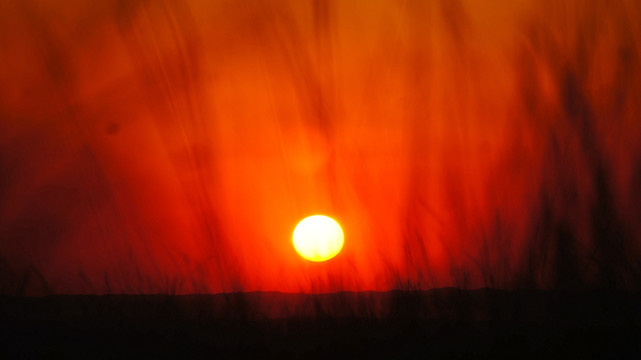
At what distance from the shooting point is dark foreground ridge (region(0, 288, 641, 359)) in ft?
4.65

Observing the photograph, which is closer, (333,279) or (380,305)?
(380,305)

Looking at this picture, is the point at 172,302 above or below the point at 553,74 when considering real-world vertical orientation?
below

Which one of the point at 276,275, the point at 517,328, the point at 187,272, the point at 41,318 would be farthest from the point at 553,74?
the point at 41,318

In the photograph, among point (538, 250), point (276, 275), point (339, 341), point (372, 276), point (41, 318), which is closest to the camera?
point (339, 341)

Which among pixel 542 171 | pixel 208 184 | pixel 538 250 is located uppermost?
pixel 208 184

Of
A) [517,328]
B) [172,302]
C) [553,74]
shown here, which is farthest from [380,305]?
[553,74]

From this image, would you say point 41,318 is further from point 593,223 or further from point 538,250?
point 593,223

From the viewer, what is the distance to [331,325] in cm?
155

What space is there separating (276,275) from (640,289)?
3.00ft

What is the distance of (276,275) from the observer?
1.92 metres

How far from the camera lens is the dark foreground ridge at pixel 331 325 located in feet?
4.65

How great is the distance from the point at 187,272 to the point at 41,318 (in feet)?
1.27

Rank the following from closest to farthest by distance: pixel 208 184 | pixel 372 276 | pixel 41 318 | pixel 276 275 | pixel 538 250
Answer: pixel 41 318 < pixel 538 250 < pixel 372 276 < pixel 276 275 < pixel 208 184

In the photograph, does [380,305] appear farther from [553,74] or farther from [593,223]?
[553,74]
